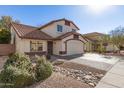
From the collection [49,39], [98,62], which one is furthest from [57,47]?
[98,62]

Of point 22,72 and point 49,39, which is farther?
point 49,39

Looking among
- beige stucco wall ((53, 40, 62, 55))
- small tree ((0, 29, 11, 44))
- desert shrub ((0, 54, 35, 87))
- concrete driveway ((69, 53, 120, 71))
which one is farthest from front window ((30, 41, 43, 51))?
desert shrub ((0, 54, 35, 87))

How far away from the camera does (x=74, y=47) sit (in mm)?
21297

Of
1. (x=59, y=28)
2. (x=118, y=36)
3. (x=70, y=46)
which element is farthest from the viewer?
(x=118, y=36)

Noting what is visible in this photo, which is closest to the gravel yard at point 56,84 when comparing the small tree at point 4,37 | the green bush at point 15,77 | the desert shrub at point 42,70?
the desert shrub at point 42,70

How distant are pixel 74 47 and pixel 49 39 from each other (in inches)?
181

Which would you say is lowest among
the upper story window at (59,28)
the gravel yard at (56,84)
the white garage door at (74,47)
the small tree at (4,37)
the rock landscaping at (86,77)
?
the rock landscaping at (86,77)

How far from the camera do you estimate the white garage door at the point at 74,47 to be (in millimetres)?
20297

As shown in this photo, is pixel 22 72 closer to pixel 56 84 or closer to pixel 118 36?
pixel 56 84

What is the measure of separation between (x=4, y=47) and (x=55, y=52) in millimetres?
6767

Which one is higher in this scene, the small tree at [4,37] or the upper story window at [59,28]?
the upper story window at [59,28]

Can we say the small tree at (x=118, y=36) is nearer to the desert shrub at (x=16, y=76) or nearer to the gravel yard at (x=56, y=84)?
the gravel yard at (x=56, y=84)

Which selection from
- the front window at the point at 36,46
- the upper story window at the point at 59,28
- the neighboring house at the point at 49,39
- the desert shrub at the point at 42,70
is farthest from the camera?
the upper story window at the point at 59,28
